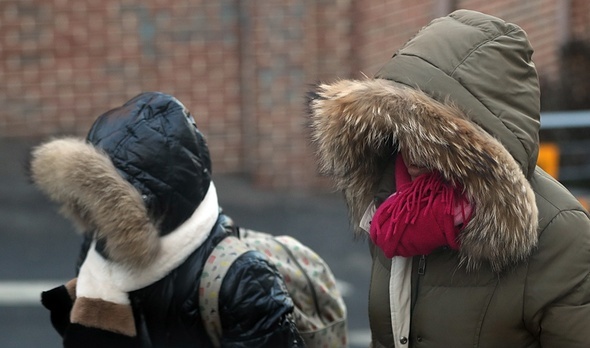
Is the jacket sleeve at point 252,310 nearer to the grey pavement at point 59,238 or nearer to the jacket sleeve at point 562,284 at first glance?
the jacket sleeve at point 562,284

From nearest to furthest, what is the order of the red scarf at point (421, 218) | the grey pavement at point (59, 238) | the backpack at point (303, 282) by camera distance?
the red scarf at point (421, 218) < the backpack at point (303, 282) < the grey pavement at point (59, 238)

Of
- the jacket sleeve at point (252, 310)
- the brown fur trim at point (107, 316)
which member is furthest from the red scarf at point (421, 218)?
the brown fur trim at point (107, 316)

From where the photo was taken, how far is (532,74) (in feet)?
7.98

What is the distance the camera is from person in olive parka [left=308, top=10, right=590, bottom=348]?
2.35 meters

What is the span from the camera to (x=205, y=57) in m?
8.73

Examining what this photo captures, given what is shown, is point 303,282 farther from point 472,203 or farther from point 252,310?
point 472,203

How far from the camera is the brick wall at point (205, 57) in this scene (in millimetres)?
8484

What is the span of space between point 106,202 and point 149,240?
0.16m

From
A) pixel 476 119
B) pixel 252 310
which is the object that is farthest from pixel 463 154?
pixel 252 310

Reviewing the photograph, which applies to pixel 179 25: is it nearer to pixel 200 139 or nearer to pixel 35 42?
pixel 35 42

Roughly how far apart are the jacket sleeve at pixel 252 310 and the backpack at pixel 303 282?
63 millimetres

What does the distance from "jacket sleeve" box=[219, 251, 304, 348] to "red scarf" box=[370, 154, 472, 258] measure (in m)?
0.40

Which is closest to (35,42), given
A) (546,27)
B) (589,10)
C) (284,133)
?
(284,133)

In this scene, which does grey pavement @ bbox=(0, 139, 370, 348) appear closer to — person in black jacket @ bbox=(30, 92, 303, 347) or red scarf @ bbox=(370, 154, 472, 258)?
person in black jacket @ bbox=(30, 92, 303, 347)
